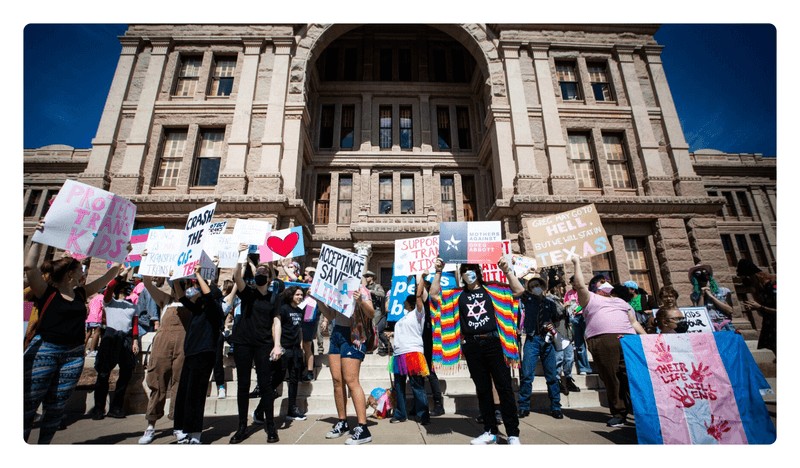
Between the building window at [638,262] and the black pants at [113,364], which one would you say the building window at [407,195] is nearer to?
the building window at [638,262]

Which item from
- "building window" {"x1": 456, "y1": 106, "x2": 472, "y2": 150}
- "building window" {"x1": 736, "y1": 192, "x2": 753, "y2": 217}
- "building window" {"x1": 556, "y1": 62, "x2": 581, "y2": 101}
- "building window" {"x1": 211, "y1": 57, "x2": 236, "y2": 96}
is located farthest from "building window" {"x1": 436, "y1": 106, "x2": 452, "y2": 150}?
"building window" {"x1": 736, "y1": 192, "x2": 753, "y2": 217}

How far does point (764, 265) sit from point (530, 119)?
21.4m

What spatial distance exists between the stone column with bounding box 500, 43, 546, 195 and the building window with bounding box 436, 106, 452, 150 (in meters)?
4.54

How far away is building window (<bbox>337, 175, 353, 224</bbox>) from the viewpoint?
17.4m

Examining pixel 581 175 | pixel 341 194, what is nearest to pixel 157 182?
pixel 341 194

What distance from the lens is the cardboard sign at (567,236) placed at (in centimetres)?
531

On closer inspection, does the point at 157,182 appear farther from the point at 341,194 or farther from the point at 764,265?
the point at 764,265

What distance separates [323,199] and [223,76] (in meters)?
7.00

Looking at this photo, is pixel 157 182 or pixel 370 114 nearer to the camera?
pixel 157 182

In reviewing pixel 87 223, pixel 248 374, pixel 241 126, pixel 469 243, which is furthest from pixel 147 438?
pixel 241 126

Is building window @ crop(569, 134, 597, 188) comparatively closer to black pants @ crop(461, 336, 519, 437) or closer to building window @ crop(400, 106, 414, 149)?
building window @ crop(400, 106, 414, 149)

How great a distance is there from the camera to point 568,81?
15.8 meters

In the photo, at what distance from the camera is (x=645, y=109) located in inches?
A: 581

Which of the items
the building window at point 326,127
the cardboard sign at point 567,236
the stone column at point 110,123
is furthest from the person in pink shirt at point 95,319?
the building window at point 326,127
